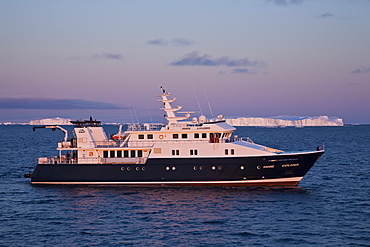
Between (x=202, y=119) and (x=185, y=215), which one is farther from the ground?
(x=202, y=119)

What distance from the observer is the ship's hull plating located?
35.5 metres

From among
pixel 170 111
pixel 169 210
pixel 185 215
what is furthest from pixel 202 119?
pixel 185 215

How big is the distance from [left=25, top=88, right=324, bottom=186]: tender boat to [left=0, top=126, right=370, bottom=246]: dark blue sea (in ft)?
2.98

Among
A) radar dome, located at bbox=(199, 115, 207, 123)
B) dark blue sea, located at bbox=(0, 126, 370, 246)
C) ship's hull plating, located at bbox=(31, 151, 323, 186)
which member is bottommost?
dark blue sea, located at bbox=(0, 126, 370, 246)

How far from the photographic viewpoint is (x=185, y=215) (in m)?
28.2

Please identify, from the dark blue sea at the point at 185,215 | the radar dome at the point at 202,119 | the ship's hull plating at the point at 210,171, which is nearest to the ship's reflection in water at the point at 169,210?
the dark blue sea at the point at 185,215

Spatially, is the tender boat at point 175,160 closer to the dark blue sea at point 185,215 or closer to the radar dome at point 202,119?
the radar dome at point 202,119

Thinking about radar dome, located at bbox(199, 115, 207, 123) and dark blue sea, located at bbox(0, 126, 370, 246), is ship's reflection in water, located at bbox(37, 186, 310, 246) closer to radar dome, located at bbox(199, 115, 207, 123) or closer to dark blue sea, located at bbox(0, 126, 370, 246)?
dark blue sea, located at bbox(0, 126, 370, 246)

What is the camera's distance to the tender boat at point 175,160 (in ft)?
117

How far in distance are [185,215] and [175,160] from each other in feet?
26.6

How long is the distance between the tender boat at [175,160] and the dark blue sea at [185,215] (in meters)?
0.91

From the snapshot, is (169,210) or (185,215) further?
(169,210)

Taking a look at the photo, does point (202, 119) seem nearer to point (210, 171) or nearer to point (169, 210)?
point (210, 171)

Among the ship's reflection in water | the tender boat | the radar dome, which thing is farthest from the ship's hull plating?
the radar dome
